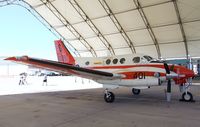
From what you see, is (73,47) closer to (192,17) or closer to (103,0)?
(103,0)

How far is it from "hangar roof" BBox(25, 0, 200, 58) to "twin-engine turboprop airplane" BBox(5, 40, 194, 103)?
14.8m

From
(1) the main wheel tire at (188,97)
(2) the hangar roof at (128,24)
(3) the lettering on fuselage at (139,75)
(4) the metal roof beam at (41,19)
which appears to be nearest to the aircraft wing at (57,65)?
(3) the lettering on fuselage at (139,75)

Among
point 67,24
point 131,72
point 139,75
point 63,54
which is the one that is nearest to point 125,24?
point 67,24

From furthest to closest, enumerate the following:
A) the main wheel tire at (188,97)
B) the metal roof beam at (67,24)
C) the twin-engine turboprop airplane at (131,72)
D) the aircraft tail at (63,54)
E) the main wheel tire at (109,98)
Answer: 1. the metal roof beam at (67,24)
2. the aircraft tail at (63,54)
3. the main wheel tire at (109,98)
4. the main wheel tire at (188,97)
5. the twin-engine turboprop airplane at (131,72)

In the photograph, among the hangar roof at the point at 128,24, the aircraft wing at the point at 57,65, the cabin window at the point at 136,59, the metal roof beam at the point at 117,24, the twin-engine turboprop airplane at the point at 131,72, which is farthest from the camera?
the metal roof beam at the point at 117,24

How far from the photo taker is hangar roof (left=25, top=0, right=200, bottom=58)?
25.1 meters

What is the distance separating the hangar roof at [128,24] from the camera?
82.3ft

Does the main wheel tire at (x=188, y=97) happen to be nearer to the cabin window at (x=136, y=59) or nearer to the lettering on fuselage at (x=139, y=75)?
the lettering on fuselage at (x=139, y=75)

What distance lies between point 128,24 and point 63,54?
15.0 metres

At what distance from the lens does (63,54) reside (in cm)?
1698

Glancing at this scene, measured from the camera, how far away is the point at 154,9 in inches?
985

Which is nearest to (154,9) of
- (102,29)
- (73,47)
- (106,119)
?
(102,29)

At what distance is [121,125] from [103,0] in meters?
22.5

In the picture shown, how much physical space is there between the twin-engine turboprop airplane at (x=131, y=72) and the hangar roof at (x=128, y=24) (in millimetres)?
14777
